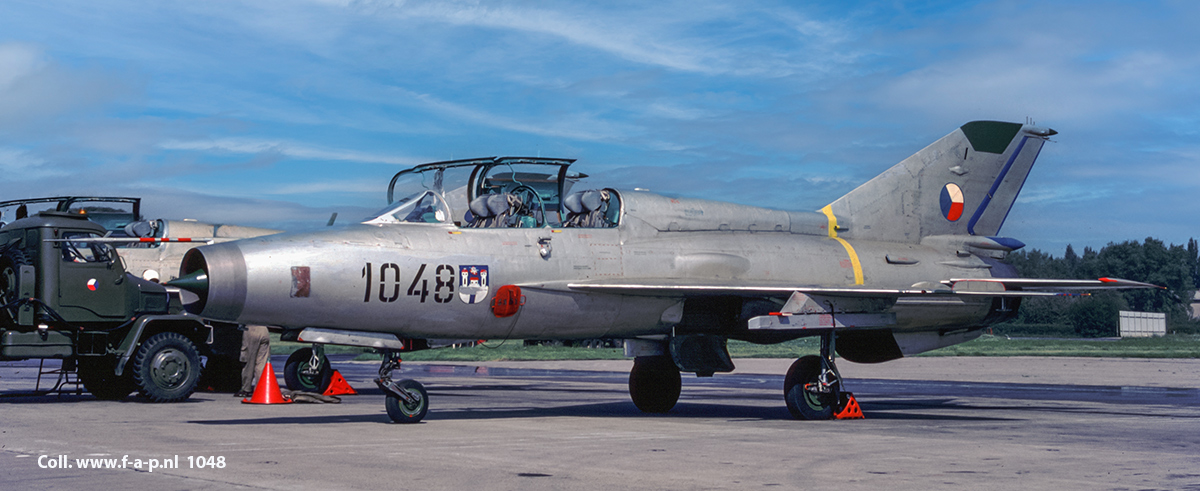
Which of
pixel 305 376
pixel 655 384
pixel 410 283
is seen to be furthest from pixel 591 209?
pixel 305 376

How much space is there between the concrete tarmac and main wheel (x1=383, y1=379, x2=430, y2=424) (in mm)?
140

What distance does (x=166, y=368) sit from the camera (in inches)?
608

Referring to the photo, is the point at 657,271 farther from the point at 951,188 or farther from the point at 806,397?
the point at 951,188

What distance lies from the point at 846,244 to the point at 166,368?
397 inches

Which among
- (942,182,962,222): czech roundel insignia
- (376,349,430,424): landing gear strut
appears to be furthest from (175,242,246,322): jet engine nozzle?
A: (942,182,962,222): czech roundel insignia

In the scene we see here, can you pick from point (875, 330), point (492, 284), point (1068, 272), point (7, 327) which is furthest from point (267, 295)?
point (1068, 272)

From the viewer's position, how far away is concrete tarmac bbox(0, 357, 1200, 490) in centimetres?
734

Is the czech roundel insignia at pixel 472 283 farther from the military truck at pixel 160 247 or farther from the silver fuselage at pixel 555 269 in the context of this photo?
the military truck at pixel 160 247

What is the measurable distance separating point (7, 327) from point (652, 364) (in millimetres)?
9157

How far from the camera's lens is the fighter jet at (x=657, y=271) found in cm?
1091

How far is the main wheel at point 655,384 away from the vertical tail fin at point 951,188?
334 cm

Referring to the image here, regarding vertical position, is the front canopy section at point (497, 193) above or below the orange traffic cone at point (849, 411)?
above

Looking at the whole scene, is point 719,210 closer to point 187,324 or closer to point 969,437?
point 969,437

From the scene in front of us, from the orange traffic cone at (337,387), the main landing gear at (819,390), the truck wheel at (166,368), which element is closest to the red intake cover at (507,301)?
the main landing gear at (819,390)
